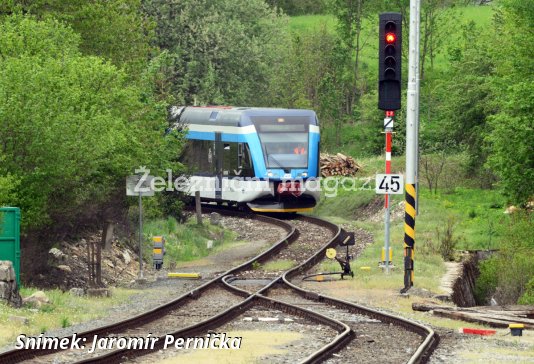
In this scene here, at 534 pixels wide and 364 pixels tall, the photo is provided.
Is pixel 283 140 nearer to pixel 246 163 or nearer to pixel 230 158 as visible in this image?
pixel 246 163

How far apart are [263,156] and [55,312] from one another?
21541 mm

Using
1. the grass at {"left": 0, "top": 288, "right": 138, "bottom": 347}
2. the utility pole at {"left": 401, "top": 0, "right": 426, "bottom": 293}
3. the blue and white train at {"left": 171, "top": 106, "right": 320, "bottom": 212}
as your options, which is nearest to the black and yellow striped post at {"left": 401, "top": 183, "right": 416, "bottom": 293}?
the utility pole at {"left": 401, "top": 0, "right": 426, "bottom": 293}

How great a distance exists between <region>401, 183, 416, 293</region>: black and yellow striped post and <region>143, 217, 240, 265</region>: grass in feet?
29.5

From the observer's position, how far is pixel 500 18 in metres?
66.0

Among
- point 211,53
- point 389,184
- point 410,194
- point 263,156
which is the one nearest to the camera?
point 410,194

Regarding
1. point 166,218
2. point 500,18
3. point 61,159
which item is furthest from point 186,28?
point 61,159

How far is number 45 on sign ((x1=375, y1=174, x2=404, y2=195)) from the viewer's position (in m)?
26.3

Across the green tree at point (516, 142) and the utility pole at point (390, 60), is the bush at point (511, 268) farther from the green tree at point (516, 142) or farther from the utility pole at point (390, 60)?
the utility pole at point (390, 60)

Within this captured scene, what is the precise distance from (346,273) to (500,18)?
41928mm

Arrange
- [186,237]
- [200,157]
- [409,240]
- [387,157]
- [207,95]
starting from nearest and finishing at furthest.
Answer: [409,240] → [387,157] → [186,237] → [200,157] → [207,95]

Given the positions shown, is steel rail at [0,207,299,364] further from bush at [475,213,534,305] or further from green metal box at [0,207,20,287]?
bush at [475,213,534,305]

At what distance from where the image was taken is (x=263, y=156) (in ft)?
135

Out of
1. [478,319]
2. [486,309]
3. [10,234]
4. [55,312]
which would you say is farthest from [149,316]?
[486,309]

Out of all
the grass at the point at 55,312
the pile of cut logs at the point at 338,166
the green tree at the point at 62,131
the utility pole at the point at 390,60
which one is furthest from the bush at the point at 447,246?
the pile of cut logs at the point at 338,166
